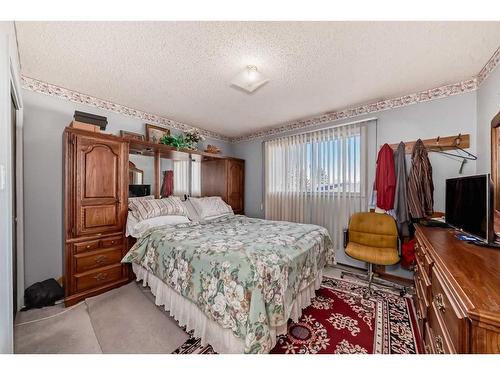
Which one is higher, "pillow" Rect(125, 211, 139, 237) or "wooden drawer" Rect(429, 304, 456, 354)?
"pillow" Rect(125, 211, 139, 237)

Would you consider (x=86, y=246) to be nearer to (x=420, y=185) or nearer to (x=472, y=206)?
(x=472, y=206)

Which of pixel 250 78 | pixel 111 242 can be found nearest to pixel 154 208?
pixel 111 242

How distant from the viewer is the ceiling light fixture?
75.8 inches

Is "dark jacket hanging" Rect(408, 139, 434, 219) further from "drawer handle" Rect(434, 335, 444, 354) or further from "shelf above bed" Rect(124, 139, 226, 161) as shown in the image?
"shelf above bed" Rect(124, 139, 226, 161)

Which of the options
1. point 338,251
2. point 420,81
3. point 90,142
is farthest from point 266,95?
point 338,251

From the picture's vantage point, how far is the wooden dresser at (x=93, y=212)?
2.10 m

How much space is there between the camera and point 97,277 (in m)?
2.26

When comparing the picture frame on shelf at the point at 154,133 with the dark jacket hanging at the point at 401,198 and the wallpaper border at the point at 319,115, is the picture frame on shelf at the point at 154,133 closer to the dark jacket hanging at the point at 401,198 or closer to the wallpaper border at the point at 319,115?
the wallpaper border at the point at 319,115

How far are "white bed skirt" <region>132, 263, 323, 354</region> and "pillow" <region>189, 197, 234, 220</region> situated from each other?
1092mm

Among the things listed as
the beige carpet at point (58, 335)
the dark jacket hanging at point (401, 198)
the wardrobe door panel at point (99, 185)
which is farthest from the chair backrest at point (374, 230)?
the wardrobe door panel at point (99, 185)

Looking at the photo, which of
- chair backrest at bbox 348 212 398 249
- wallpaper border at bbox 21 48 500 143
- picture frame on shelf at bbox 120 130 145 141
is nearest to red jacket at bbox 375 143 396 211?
chair backrest at bbox 348 212 398 249

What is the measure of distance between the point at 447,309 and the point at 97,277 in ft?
9.72
